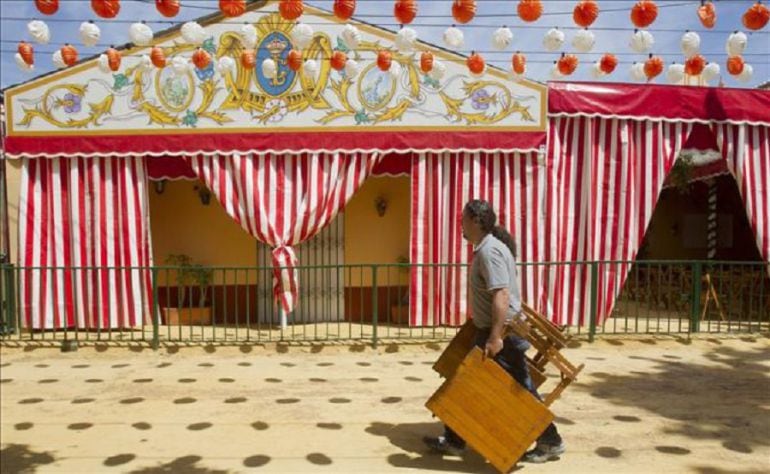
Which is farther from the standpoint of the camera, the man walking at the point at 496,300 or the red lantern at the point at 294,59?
the red lantern at the point at 294,59

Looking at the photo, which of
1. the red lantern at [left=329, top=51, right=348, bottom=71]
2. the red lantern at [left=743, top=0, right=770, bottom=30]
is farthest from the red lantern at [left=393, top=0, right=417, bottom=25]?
the red lantern at [left=743, top=0, right=770, bottom=30]

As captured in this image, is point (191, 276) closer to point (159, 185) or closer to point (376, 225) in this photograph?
point (159, 185)

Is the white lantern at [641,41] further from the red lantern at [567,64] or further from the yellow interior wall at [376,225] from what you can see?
the yellow interior wall at [376,225]

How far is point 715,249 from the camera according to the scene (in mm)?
13055

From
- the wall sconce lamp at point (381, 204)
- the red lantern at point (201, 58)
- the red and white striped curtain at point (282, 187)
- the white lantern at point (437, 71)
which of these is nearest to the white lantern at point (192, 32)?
the red lantern at point (201, 58)

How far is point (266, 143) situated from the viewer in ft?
27.7

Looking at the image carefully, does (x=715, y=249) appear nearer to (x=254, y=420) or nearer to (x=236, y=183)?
(x=236, y=183)

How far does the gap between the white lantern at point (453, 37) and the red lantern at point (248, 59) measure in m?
2.59

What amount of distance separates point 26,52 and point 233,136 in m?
2.58

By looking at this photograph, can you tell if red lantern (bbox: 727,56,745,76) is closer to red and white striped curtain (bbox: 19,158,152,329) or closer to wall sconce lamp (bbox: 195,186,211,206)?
wall sconce lamp (bbox: 195,186,211,206)

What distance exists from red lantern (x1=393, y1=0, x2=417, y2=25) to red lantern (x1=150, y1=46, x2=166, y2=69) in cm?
344

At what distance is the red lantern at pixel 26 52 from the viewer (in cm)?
695

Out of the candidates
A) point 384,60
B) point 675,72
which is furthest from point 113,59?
point 675,72

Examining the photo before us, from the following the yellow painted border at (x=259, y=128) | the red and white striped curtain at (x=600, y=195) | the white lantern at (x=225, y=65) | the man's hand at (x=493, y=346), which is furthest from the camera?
the red and white striped curtain at (x=600, y=195)
